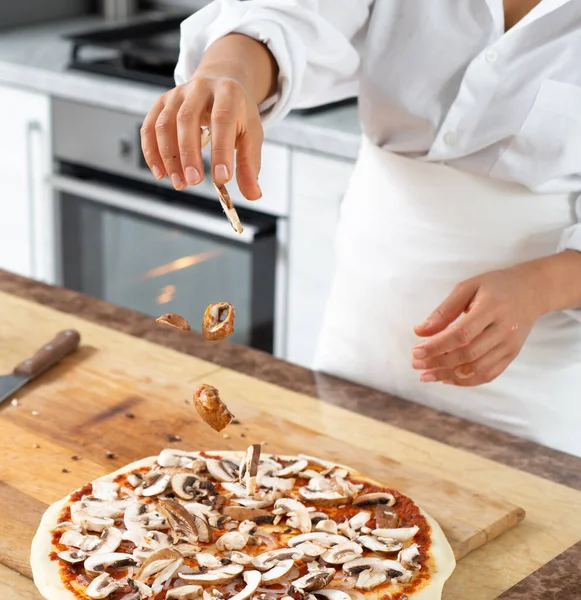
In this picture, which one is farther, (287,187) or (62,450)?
(287,187)

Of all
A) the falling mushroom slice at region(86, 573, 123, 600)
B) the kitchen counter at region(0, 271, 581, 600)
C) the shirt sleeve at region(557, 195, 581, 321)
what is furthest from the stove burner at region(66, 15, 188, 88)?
the falling mushroom slice at region(86, 573, 123, 600)

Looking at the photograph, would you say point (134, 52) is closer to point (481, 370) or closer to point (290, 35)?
point (290, 35)

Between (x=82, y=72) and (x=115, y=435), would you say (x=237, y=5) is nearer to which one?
(x=115, y=435)

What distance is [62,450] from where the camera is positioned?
119cm

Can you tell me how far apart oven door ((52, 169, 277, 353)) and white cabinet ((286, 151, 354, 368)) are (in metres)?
0.05

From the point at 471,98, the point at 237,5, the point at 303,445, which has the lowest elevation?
the point at 303,445

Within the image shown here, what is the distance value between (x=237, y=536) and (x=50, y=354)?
45cm

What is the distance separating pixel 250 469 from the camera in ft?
3.54

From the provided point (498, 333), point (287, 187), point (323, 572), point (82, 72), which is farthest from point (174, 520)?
point (82, 72)

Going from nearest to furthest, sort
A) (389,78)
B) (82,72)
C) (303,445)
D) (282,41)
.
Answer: (282,41) < (303,445) < (389,78) < (82,72)

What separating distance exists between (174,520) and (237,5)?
54 cm

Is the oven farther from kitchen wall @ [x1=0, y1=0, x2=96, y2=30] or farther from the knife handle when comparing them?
the knife handle

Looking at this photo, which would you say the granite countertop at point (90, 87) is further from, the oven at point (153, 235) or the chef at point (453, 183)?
the chef at point (453, 183)

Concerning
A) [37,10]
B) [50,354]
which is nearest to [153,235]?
A: [37,10]
